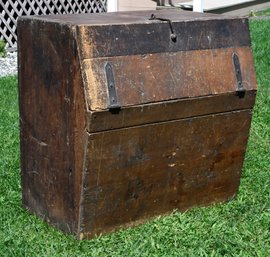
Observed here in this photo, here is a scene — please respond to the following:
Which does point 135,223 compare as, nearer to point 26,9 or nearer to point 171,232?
point 171,232

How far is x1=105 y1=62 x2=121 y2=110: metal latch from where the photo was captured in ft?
11.9

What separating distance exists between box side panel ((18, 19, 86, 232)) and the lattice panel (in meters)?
5.86

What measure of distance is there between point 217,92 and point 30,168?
1209mm

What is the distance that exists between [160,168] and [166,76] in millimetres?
546

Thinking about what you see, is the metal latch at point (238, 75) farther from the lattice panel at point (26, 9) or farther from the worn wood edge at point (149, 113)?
the lattice panel at point (26, 9)

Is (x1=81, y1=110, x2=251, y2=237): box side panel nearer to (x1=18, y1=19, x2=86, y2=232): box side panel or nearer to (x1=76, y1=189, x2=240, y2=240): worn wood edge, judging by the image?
(x1=76, y1=189, x2=240, y2=240): worn wood edge

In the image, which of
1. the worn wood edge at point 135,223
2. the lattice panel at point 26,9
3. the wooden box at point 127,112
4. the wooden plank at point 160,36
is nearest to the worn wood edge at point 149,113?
the wooden box at point 127,112

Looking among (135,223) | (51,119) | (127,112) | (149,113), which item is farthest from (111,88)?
(135,223)

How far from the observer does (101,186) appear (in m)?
3.82

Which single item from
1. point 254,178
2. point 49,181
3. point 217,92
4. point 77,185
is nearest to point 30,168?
point 49,181

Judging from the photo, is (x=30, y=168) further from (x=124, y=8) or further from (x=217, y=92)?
(x=124, y=8)

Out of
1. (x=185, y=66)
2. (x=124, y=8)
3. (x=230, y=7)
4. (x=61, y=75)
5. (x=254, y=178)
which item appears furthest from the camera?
(x=230, y=7)

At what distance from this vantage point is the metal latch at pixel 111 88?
363cm

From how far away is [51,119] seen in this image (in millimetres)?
3900
